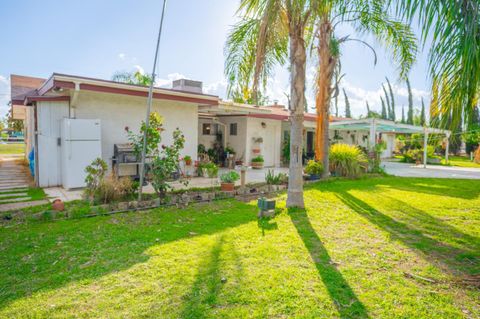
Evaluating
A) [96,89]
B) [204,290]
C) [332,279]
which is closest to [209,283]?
[204,290]

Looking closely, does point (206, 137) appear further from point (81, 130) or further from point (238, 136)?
point (81, 130)

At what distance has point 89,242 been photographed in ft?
17.2

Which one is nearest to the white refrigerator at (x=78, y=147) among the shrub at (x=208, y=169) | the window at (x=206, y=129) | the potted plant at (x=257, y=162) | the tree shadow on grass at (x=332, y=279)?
the shrub at (x=208, y=169)

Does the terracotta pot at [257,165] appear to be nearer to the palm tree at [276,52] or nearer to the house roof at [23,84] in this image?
the palm tree at [276,52]

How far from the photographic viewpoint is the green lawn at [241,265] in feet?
11.0

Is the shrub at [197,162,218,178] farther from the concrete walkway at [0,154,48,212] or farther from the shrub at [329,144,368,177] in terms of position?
the shrub at [329,144,368,177]

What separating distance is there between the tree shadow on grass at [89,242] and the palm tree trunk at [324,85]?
19.1 feet

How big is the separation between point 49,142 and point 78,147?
1499 mm

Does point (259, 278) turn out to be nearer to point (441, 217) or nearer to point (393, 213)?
point (393, 213)

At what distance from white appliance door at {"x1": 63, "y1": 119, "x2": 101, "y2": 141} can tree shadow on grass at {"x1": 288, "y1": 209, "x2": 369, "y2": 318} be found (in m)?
6.54

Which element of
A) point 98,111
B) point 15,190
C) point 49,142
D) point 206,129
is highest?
point 98,111

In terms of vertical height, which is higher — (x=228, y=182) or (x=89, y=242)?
(x=228, y=182)

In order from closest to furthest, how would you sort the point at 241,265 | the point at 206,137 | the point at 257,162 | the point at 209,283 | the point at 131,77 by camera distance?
the point at 209,283
the point at 241,265
the point at 257,162
the point at 206,137
the point at 131,77

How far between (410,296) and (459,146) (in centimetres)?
4046
